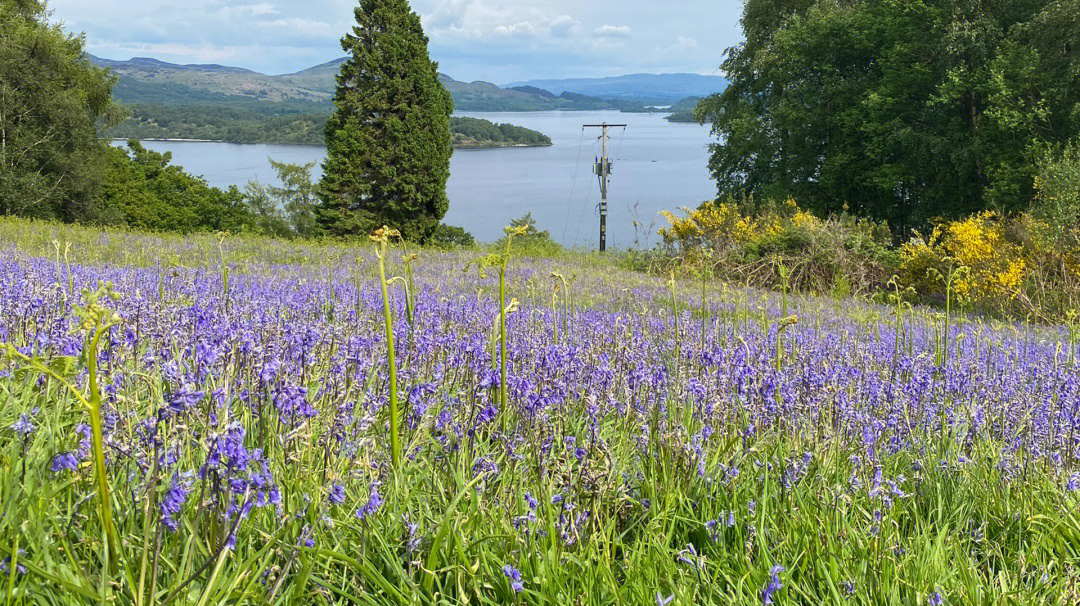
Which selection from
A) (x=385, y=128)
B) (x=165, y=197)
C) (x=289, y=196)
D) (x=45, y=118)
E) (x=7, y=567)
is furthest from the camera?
(x=289, y=196)

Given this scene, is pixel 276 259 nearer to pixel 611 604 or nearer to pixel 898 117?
pixel 611 604

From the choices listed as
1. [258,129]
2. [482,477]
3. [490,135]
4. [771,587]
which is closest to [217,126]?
[258,129]

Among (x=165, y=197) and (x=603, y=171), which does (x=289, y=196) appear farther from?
(x=603, y=171)

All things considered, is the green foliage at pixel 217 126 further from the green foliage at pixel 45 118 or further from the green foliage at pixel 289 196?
the green foliage at pixel 45 118

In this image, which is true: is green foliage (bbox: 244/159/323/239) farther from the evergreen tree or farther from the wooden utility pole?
the evergreen tree

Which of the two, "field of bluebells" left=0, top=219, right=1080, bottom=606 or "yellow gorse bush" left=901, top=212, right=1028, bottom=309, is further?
"yellow gorse bush" left=901, top=212, right=1028, bottom=309

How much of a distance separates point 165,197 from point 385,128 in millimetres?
32901

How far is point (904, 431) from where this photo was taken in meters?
3.02

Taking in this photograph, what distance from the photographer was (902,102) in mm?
24547

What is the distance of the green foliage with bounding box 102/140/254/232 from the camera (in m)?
43.5

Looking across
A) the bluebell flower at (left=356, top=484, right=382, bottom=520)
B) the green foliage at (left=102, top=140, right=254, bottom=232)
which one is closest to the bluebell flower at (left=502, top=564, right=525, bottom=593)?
the bluebell flower at (left=356, top=484, right=382, bottom=520)

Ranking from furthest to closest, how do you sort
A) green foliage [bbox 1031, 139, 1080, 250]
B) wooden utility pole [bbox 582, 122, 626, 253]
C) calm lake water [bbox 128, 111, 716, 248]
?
calm lake water [bbox 128, 111, 716, 248]
wooden utility pole [bbox 582, 122, 626, 253]
green foliage [bbox 1031, 139, 1080, 250]

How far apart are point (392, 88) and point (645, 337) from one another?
20.3 metres

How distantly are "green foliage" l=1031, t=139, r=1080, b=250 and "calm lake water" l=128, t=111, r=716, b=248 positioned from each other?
800 cm
